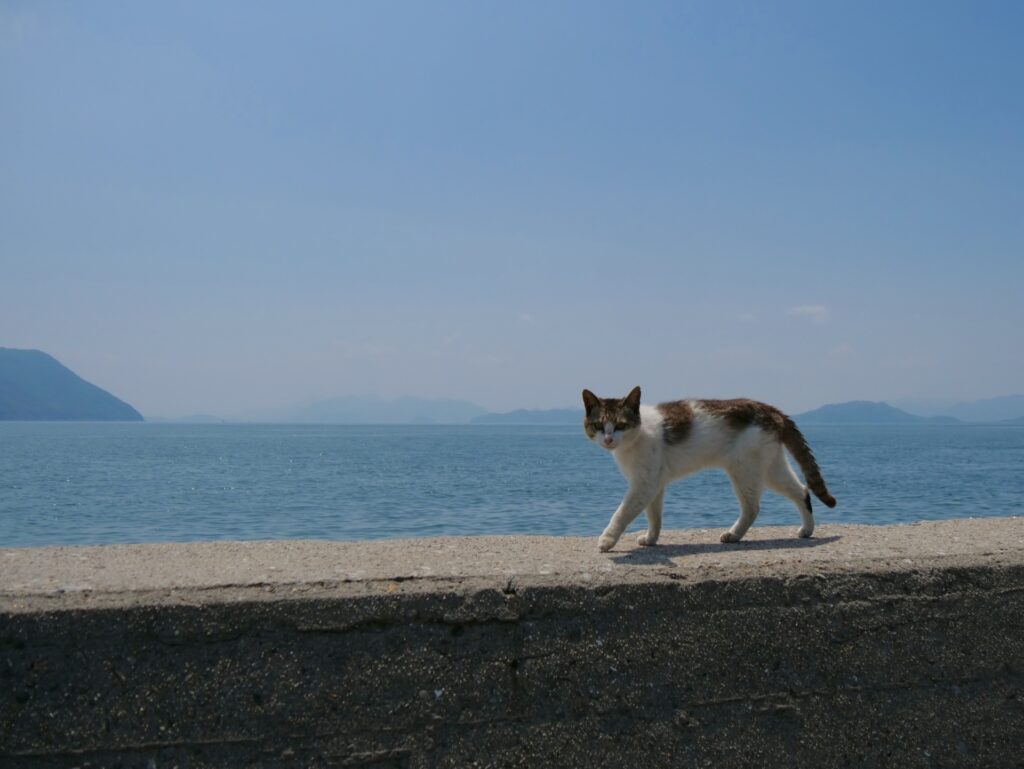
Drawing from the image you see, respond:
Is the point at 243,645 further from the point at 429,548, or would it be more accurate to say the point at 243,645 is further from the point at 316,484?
the point at 316,484

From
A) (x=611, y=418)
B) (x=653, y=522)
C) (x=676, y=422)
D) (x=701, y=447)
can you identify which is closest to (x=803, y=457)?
(x=701, y=447)

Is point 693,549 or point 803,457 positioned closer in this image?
point 693,549

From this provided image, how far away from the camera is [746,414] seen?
4.86 metres

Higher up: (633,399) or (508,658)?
(633,399)

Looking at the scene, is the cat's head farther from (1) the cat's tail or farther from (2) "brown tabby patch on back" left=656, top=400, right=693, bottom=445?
(1) the cat's tail

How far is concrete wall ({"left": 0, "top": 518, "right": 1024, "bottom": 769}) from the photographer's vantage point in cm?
266

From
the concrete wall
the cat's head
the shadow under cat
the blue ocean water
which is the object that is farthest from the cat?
the blue ocean water

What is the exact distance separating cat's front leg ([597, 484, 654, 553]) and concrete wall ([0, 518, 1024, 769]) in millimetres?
557

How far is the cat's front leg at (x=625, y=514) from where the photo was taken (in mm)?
4137

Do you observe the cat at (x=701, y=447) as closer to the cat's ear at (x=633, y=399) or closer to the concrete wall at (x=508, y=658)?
the cat's ear at (x=633, y=399)

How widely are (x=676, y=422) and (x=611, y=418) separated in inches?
16.0

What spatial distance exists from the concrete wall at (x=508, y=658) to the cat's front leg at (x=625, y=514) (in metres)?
0.56

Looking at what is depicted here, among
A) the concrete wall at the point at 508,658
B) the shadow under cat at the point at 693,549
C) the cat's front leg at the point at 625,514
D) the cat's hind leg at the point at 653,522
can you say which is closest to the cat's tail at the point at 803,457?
the shadow under cat at the point at 693,549

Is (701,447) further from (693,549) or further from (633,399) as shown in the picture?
(693,549)
